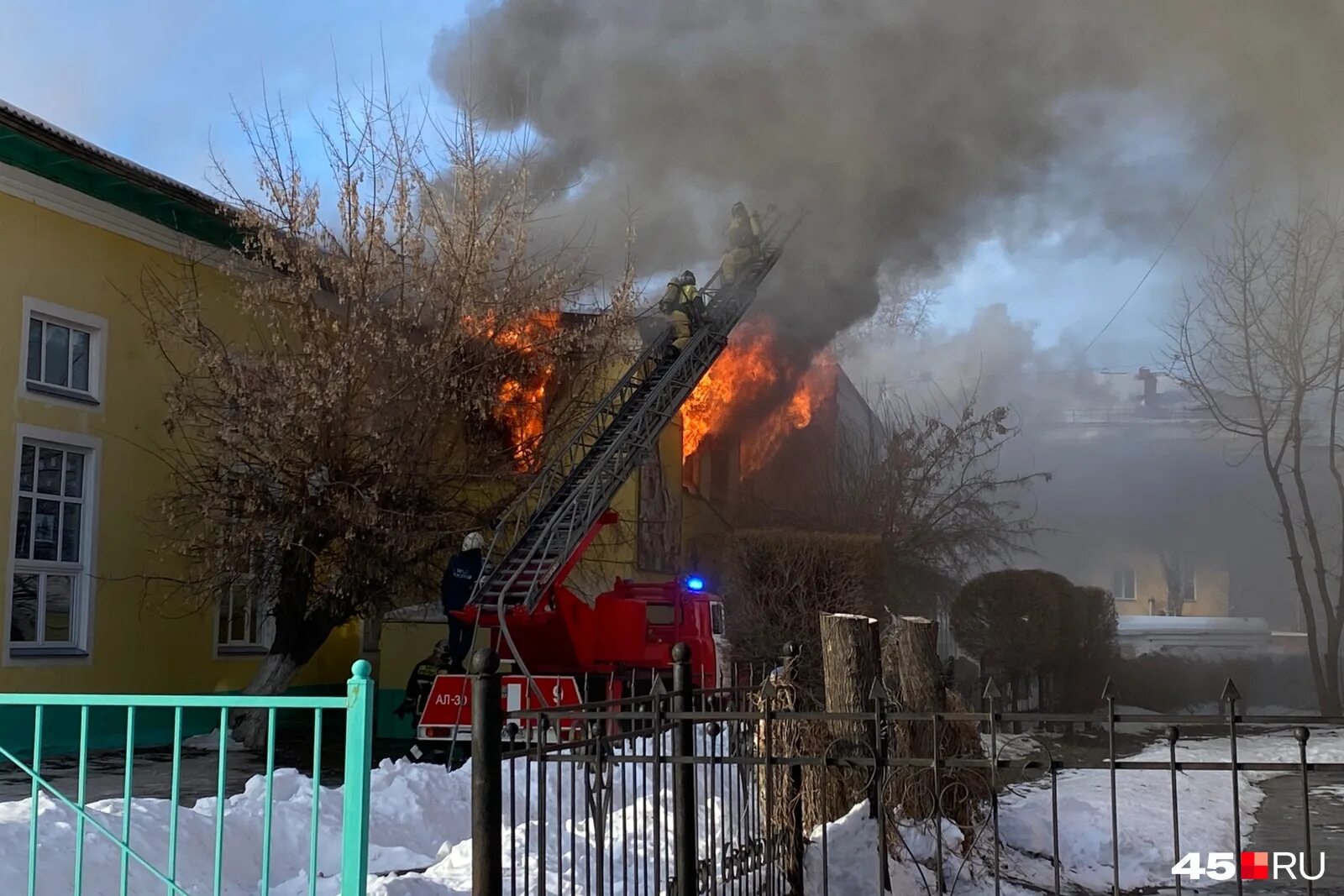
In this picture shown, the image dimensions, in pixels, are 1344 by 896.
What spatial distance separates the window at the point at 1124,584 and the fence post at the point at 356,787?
53.5 feet

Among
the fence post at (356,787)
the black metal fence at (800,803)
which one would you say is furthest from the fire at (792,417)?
the fence post at (356,787)

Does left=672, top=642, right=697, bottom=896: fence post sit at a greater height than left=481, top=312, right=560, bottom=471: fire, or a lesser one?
lesser

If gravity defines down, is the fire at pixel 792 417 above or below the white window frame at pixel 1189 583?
above

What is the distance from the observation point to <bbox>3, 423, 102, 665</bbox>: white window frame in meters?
12.5

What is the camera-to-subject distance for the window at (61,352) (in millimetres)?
12875

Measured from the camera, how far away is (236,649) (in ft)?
52.3

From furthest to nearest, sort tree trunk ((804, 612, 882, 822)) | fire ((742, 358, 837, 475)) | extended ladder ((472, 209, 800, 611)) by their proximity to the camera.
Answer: fire ((742, 358, 837, 475)), extended ladder ((472, 209, 800, 611)), tree trunk ((804, 612, 882, 822))

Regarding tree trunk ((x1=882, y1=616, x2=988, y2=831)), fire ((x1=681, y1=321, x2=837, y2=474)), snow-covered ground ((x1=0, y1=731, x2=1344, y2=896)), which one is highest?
fire ((x1=681, y1=321, x2=837, y2=474))

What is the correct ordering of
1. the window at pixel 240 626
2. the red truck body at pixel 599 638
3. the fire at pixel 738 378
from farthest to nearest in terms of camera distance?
the fire at pixel 738 378 < the window at pixel 240 626 < the red truck body at pixel 599 638

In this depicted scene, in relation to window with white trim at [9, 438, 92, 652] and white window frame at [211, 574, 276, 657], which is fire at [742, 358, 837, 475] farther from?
window with white trim at [9, 438, 92, 652]

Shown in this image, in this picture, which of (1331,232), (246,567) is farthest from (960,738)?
(1331,232)

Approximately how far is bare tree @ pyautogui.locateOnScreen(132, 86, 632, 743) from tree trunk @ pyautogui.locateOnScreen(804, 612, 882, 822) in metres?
5.78

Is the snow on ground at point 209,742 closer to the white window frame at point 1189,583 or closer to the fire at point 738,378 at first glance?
the fire at point 738,378

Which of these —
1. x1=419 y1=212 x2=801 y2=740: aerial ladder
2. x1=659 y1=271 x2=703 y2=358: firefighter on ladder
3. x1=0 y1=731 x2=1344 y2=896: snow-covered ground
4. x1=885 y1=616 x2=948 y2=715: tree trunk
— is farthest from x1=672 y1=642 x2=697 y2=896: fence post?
x1=659 y1=271 x2=703 y2=358: firefighter on ladder
